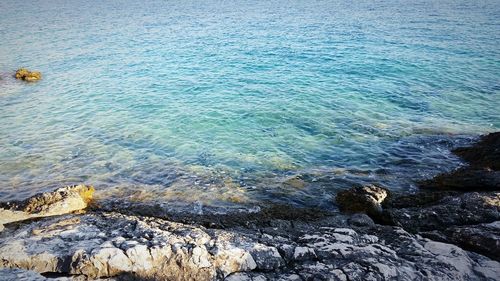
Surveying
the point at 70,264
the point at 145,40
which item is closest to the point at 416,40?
the point at 145,40

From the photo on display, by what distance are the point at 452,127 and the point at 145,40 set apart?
105 feet

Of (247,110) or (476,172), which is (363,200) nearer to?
(476,172)

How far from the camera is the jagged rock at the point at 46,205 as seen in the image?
886 centimetres

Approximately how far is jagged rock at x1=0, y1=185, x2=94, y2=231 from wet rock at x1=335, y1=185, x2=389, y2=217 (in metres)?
7.51

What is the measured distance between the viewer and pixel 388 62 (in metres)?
25.0

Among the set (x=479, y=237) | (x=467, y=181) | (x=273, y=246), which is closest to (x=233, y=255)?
(x=273, y=246)

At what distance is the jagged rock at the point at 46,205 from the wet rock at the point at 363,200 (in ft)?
24.7

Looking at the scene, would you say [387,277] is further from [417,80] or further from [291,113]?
[417,80]

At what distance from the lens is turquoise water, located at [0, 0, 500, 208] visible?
11586 mm

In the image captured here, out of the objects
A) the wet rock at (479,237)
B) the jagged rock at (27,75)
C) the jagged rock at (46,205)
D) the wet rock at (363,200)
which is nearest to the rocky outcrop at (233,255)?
the wet rock at (479,237)

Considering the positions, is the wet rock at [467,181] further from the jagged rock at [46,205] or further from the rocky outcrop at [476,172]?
the jagged rock at [46,205]

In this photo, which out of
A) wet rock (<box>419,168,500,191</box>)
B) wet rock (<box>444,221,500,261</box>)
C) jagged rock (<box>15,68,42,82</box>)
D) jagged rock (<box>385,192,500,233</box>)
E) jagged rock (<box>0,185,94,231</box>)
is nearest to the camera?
wet rock (<box>444,221,500,261</box>)

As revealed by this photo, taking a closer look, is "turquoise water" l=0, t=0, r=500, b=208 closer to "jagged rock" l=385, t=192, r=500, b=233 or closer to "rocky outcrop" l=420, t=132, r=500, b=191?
"rocky outcrop" l=420, t=132, r=500, b=191

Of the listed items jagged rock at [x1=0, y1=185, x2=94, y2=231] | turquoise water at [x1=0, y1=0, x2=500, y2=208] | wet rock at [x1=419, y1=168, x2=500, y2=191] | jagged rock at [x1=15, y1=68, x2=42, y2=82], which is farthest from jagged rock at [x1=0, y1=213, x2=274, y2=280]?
jagged rock at [x1=15, y1=68, x2=42, y2=82]
